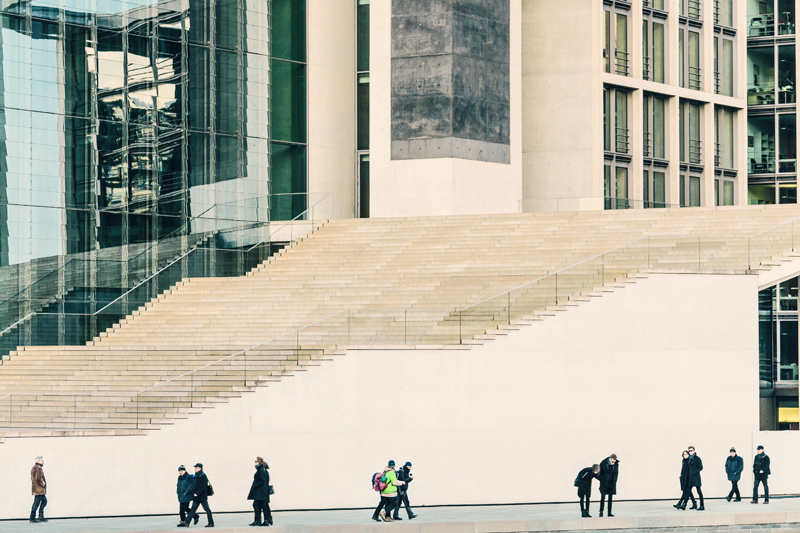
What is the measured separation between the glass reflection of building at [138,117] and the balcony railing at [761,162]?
21.6m

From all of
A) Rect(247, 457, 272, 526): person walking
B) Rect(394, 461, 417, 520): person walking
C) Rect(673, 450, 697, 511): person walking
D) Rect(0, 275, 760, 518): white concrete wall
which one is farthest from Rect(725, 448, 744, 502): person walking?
Rect(247, 457, 272, 526): person walking

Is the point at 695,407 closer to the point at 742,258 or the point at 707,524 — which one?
the point at 742,258

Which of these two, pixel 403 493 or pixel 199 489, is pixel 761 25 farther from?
pixel 199 489

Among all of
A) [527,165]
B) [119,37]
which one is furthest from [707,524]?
[527,165]

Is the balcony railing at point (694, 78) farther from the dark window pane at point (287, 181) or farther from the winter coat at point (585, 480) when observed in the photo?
the winter coat at point (585, 480)

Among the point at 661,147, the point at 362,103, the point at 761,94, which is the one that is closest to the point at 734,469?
the point at 362,103

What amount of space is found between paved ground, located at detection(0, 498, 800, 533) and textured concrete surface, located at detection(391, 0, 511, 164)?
61.8ft

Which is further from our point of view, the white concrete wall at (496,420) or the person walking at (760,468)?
the person walking at (760,468)

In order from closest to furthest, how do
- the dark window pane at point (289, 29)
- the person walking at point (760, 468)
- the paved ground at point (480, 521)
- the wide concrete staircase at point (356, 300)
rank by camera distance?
the paved ground at point (480, 521) → the person walking at point (760, 468) → the wide concrete staircase at point (356, 300) → the dark window pane at point (289, 29)

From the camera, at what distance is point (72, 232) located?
35250 mm

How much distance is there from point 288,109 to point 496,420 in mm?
19007

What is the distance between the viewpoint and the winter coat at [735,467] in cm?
2562

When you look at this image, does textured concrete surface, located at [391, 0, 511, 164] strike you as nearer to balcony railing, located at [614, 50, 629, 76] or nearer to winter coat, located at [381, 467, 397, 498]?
balcony railing, located at [614, 50, 629, 76]

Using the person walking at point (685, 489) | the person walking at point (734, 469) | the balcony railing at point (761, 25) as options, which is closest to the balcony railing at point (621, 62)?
the balcony railing at point (761, 25)
